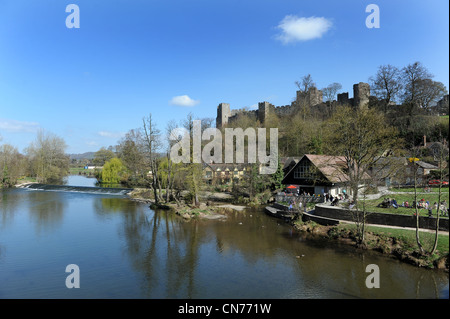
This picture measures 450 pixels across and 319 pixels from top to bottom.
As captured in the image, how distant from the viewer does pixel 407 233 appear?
1539 centimetres

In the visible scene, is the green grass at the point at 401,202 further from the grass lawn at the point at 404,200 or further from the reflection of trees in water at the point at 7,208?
the reflection of trees in water at the point at 7,208

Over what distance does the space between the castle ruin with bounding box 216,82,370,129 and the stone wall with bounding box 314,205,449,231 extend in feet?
94.3

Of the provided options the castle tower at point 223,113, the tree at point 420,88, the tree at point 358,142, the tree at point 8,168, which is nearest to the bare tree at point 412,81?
the tree at point 420,88

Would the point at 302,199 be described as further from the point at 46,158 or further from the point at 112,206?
the point at 46,158

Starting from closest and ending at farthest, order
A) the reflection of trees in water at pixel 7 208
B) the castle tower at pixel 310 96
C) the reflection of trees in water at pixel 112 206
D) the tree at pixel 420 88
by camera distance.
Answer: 1. the reflection of trees in water at pixel 7 208
2. the reflection of trees in water at pixel 112 206
3. the tree at pixel 420 88
4. the castle tower at pixel 310 96

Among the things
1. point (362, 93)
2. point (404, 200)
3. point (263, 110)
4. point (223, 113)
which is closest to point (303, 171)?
point (404, 200)

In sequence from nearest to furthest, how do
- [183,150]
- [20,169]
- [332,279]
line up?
1. [332,279]
2. [183,150]
3. [20,169]

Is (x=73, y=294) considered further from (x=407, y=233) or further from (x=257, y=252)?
(x=407, y=233)

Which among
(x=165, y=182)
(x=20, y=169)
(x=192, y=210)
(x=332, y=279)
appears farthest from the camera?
(x=20, y=169)

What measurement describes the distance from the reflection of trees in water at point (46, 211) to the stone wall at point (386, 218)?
19.2 metres

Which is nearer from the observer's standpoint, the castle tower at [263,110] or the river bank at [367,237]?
the river bank at [367,237]

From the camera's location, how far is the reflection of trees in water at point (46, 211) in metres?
21.3

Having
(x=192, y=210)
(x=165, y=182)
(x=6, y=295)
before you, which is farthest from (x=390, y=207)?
(x=165, y=182)
